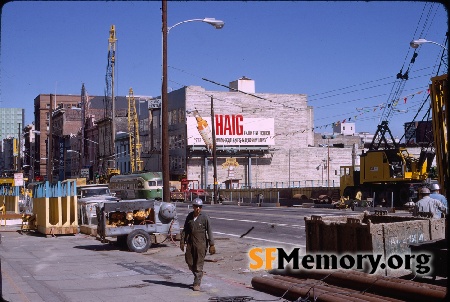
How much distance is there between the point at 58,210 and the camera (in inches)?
1006

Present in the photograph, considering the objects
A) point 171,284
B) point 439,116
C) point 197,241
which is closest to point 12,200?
point 171,284

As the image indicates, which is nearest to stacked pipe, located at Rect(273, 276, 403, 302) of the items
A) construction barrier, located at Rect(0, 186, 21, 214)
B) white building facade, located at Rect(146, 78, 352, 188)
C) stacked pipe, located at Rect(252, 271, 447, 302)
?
stacked pipe, located at Rect(252, 271, 447, 302)

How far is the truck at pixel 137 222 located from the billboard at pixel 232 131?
54768 millimetres

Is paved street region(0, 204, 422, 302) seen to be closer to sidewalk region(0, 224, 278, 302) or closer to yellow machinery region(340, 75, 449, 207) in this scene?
sidewalk region(0, 224, 278, 302)

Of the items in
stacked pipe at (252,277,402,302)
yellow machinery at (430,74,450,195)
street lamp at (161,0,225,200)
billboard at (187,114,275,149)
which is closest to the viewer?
stacked pipe at (252,277,402,302)

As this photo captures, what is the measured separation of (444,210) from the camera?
1275 cm

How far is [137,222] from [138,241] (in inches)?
31.2

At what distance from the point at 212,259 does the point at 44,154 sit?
434 feet

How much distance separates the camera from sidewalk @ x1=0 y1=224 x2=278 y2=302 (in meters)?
11.1

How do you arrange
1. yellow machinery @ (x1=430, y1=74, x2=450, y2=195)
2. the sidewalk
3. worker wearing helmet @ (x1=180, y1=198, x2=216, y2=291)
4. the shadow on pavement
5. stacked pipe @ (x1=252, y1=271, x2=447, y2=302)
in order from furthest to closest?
yellow machinery @ (x1=430, y1=74, x2=450, y2=195) → the shadow on pavement → worker wearing helmet @ (x1=180, y1=198, x2=216, y2=291) → the sidewalk → stacked pipe @ (x1=252, y1=271, x2=447, y2=302)

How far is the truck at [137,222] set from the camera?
18.4 metres

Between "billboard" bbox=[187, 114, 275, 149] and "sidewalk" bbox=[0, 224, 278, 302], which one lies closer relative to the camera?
"sidewalk" bbox=[0, 224, 278, 302]

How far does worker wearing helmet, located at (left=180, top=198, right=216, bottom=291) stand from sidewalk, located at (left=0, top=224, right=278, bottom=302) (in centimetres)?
42

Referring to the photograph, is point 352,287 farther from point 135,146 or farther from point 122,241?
point 135,146
